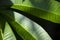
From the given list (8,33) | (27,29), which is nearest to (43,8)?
(27,29)

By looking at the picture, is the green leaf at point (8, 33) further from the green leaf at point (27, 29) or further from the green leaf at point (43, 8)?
the green leaf at point (43, 8)

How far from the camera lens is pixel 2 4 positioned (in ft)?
4.55

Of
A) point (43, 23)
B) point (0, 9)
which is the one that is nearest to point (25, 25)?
point (0, 9)

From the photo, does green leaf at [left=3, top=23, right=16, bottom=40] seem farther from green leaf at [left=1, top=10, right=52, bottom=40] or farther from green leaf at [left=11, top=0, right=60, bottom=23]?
green leaf at [left=11, top=0, right=60, bottom=23]

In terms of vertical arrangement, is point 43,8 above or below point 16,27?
above

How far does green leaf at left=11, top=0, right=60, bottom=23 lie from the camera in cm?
118

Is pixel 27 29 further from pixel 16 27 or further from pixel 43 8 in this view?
pixel 43 8

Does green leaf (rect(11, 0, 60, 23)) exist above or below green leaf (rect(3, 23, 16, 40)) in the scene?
above

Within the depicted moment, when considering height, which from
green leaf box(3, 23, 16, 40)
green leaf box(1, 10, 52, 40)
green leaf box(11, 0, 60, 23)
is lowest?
green leaf box(3, 23, 16, 40)

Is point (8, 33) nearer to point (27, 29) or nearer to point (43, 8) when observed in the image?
point (27, 29)

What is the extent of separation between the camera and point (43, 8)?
48.5 inches

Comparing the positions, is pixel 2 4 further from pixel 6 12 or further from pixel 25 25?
pixel 25 25

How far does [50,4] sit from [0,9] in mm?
404

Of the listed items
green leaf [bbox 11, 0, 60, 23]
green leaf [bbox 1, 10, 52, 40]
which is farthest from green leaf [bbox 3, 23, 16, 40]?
green leaf [bbox 11, 0, 60, 23]
